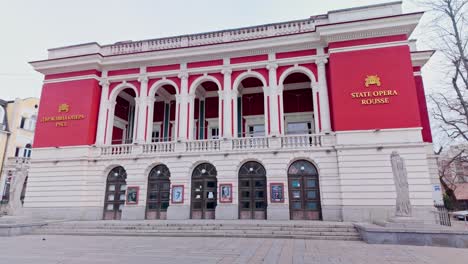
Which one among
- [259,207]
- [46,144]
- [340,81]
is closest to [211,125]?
[259,207]

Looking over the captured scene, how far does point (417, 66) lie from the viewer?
1599 cm

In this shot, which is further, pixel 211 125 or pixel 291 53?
pixel 211 125

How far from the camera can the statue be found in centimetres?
898

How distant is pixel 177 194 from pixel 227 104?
573 centimetres

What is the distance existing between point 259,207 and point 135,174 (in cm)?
719

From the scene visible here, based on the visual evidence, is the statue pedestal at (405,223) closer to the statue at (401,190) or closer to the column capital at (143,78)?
the statue at (401,190)

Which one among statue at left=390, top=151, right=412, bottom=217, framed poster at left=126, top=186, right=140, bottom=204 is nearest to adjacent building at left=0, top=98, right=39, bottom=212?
framed poster at left=126, top=186, right=140, bottom=204

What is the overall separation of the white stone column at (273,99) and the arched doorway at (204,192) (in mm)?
3980

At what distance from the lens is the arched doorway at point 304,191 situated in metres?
13.3

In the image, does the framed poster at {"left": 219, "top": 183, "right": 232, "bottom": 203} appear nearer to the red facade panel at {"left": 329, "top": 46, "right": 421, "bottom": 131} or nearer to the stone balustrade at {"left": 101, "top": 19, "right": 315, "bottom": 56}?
the red facade panel at {"left": 329, "top": 46, "right": 421, "bottom": 131}

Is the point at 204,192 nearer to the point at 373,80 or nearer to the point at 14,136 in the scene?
the point at 373,80

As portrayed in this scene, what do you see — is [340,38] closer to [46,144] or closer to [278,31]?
[278,31]

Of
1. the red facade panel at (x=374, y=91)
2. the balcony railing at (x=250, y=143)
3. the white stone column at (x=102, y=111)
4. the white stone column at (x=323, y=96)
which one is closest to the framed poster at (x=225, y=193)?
the balcony railing at (x=250, y=143)

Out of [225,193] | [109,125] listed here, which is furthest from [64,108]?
[225,193]
